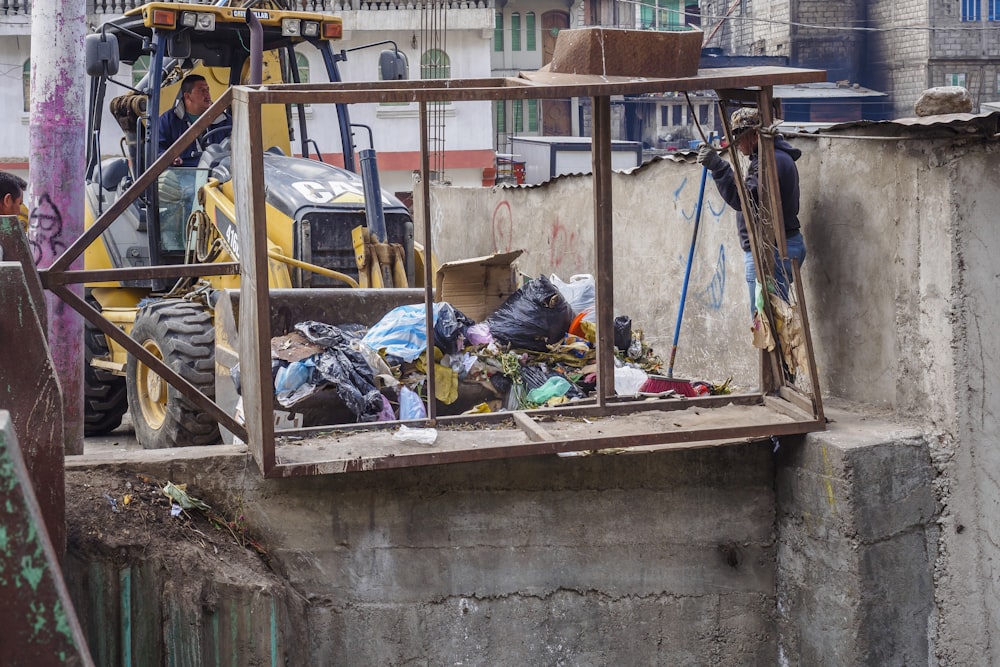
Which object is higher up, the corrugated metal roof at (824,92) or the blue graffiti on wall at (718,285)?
the corrugated metal roof at (824,92)

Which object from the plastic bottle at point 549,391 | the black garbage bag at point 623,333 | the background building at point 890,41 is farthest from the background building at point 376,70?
the plastic bottle at point 549,391

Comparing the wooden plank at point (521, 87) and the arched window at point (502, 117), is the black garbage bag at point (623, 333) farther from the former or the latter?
the arched window at point (502, 117)

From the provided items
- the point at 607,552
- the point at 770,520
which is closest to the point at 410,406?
the point at 607,552

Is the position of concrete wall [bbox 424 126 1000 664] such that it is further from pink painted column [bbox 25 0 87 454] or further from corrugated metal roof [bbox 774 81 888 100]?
corrugated metal roof [bbox 774 81 888 100]

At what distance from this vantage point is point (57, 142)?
504 centimetres

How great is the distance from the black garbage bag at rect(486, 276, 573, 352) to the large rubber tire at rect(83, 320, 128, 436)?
3.13 m

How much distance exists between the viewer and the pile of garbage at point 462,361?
5.30 metres

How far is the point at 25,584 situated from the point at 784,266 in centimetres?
345

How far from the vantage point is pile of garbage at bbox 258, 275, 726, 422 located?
209 inches

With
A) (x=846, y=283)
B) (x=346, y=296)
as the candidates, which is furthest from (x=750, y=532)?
(x=346, y=296)

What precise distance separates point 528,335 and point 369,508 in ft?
7.66

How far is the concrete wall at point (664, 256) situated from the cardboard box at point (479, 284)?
0.93 metres

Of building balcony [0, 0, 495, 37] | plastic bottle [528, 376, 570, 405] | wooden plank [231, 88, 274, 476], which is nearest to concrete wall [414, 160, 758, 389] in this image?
plastic bottle [528, 376, 570, 405]

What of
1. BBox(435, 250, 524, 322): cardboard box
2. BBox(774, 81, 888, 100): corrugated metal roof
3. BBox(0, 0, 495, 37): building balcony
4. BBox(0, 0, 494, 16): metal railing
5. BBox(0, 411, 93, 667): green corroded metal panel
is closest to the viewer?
BBox(0, 411, 93, 667): green corroded metal panel
